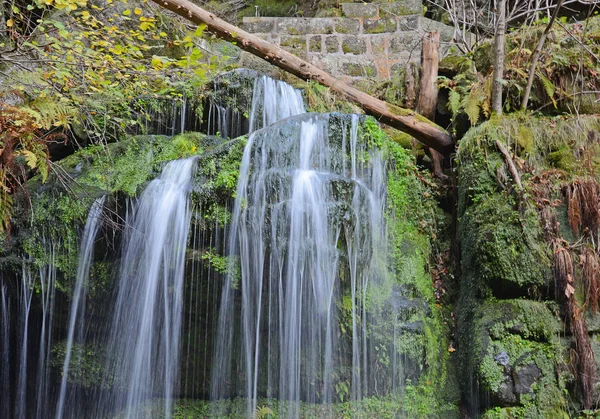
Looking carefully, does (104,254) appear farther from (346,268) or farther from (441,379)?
(441,379)

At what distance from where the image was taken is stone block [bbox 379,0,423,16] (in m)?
10.1

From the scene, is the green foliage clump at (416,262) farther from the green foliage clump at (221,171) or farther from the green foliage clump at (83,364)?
the green foliage clump at (83,364)

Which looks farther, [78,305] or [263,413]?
[78,305]

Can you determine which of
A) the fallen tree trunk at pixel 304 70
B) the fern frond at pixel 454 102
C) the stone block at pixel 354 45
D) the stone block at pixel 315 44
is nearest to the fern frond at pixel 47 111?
the fallen tree trunk at pixel 304 70

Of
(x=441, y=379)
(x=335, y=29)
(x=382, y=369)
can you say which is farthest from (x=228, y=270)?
(x=335, y=29)

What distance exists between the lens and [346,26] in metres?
10.0

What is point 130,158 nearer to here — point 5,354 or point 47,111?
point 47,111

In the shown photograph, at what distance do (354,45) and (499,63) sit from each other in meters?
3.91

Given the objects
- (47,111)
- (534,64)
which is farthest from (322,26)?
(47,111)

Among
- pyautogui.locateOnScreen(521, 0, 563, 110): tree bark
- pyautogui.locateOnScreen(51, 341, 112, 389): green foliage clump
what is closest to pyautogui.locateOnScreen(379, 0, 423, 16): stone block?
pyautogui.locateOnScreen(521, 0, 563, 110): tree bark

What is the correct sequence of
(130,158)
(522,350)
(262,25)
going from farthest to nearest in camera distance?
(262,25), (130,158), (522,350)

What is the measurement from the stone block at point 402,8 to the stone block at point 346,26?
534 mm

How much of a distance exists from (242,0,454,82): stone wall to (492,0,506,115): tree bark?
3.26 meters

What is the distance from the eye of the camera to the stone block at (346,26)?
10016 millimetres
